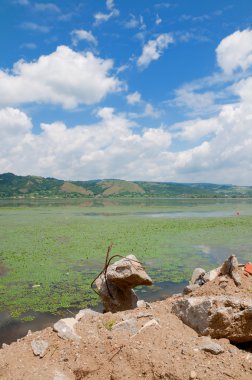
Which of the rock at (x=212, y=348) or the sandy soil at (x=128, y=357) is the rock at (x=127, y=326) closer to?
the sandy soil at (x=128, y=357)

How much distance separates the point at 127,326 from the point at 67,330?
1453 millimetres

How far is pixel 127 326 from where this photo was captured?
341 inches

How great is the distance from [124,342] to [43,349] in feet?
6.13

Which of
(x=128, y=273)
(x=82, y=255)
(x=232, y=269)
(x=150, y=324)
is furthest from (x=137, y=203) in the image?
(x=150, y=324)

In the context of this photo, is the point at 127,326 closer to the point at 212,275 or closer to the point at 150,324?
the point at 150,324

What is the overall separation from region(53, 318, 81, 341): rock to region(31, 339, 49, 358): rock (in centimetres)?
40

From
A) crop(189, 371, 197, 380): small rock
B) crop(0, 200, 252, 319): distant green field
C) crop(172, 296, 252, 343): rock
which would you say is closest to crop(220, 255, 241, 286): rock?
crop(172, 296, 252, 343): rock

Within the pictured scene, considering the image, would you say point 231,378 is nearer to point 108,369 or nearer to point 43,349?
point 108,369

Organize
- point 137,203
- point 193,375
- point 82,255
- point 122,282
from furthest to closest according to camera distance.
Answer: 1. point 137,203
2. point 82,255
3. point 122,282
4. point 193,375

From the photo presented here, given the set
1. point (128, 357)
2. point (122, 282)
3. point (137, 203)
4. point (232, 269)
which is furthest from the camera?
point (137, 203)

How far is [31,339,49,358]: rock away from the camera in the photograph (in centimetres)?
802

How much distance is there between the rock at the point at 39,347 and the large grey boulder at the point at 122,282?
4.82m

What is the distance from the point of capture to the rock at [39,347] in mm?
8016

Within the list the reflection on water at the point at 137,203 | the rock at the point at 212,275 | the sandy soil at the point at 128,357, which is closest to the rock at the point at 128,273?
the rock at the point at 212,275
